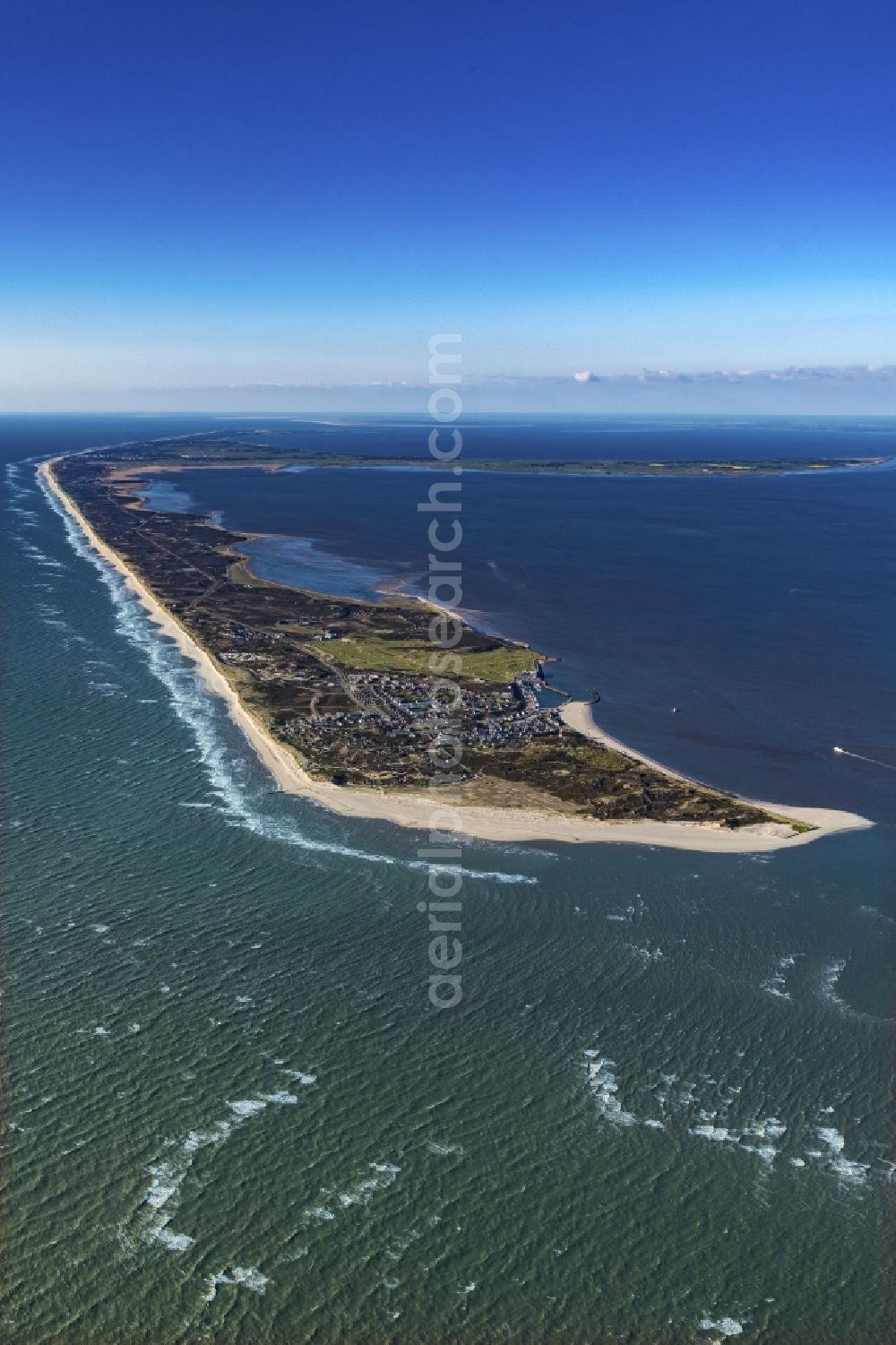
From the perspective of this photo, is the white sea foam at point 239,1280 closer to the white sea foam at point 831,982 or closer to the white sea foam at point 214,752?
the white sea foam at point 214,752

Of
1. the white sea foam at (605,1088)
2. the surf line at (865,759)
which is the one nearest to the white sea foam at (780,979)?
the white sea foam at (605,1088)

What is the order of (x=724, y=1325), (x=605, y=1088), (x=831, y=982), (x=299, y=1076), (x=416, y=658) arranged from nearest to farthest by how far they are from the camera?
(x=724, y=1325)
(x=605, y=1088)
(x=299, y=1076)
(x=831, y=982)
(x=416, y=658)

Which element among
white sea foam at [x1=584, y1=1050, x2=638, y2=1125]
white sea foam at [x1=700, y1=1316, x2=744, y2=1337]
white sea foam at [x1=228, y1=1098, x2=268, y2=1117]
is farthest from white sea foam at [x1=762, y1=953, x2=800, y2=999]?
white sea foam at [x1=228, y1=1098, x2=268, y2=1117]

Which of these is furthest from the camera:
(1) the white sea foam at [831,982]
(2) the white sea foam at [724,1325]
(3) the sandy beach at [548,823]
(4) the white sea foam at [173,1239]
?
(3) the sandy beach at [548,823]

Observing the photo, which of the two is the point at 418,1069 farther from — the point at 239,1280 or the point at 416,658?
the point at 416,658

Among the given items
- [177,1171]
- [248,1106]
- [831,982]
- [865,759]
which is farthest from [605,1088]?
[865,759]

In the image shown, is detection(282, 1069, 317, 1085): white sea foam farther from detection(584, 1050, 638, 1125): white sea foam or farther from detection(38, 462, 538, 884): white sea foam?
detection(38, 462, 538, 884): white sea foam

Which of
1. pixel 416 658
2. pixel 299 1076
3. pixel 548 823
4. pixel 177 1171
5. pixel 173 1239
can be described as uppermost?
pixel 416 658
